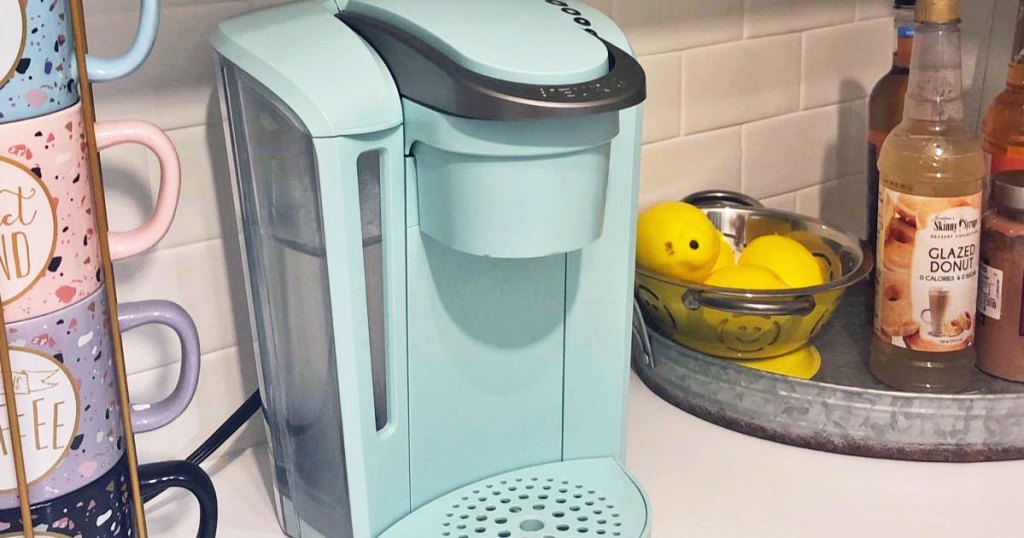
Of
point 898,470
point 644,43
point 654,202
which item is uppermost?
point 644,43

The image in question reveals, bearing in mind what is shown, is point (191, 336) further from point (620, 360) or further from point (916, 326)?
point (916, 326)

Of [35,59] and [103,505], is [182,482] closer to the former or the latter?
[103,505]

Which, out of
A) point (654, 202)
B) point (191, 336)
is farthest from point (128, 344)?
point (654, 202)

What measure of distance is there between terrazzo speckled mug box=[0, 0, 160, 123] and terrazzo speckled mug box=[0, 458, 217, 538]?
0.65 ft

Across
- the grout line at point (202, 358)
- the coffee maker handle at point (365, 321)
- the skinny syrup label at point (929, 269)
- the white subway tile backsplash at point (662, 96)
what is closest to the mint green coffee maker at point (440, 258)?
the coffee maker handle at point (365, 321)

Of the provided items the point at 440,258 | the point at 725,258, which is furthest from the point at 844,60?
the point at 440,258

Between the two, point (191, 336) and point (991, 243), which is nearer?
point (191, 336)

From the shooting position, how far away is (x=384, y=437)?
68 centimetres

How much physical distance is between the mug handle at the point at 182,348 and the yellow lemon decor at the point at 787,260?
481 millimetres

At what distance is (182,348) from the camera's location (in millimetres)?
669

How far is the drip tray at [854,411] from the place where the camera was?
2.71ft

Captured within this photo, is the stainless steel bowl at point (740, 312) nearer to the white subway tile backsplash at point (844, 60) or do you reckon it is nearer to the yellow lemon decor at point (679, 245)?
the yellow lemon decor at point (679, 245)

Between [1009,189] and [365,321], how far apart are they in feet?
1.64

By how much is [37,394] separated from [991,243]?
0.68 metres
